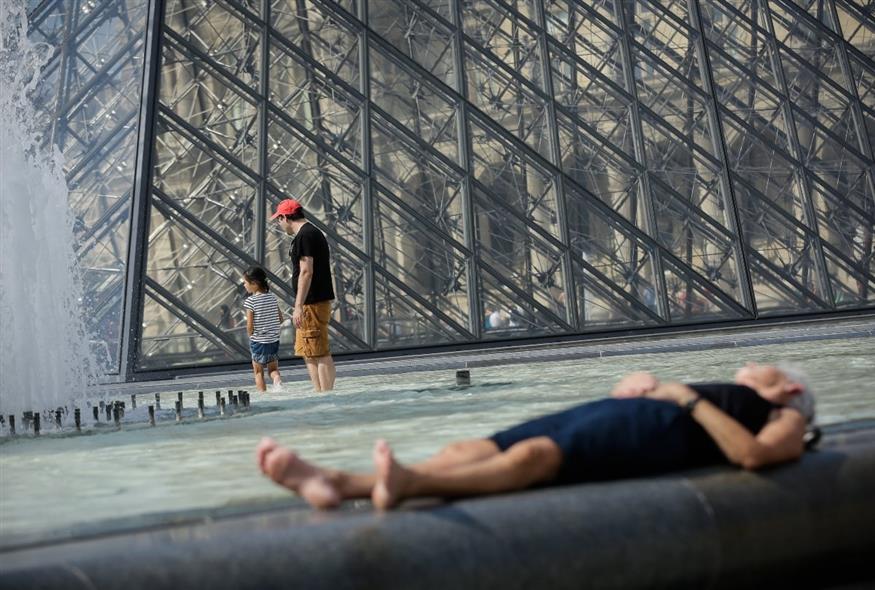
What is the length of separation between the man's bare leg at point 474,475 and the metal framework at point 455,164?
319 inches

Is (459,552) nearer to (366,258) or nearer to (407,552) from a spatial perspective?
(407,552)

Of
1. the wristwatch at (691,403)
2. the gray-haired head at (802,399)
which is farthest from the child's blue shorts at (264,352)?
the wristwatch at (691,403)

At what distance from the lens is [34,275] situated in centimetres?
736

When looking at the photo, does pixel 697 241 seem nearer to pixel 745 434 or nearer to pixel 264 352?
pixel 264 352

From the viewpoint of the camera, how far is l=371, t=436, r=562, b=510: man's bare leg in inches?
97.5

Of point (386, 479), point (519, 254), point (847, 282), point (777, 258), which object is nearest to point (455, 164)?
point (519, 254)

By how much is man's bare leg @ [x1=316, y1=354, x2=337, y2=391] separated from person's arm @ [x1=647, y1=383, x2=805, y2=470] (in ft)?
14.3

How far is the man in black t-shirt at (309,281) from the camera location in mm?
7000

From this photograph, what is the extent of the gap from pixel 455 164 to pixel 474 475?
9.98 m

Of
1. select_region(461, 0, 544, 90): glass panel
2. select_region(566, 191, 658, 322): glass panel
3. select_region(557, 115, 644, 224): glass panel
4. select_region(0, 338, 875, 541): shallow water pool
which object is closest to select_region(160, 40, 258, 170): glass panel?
select_region(461, 0, 544, 90): glass panel

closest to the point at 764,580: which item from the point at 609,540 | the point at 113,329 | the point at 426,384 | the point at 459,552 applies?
the point at 609,540

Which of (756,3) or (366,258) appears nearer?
(366,258)

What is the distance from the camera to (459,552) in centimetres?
235

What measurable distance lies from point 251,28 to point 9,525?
394 inches
